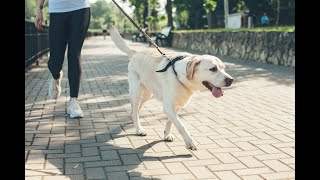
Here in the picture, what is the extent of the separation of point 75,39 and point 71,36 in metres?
0.08

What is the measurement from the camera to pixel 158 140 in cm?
443

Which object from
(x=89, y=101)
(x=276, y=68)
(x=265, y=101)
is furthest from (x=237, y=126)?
(x=276, y=68)

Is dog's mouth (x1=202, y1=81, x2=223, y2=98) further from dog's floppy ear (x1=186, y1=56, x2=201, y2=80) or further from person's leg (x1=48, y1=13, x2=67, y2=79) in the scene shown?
person's leg (x1=48, y1=13, x2=67, y2=79)

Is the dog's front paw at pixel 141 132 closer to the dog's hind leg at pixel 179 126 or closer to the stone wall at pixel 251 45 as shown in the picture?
the dog's hind leg at pixel 179 126

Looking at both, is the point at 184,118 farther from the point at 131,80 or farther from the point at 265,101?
the point at 265,101

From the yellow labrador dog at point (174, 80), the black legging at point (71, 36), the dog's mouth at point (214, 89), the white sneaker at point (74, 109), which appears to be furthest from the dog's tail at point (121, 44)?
the dog's mouth at point (214, 89)

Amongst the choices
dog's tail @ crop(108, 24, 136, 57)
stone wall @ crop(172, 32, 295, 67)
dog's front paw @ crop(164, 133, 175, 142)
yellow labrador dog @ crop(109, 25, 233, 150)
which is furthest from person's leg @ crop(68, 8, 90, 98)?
stone wall @ crop(172, 32, 295, 67)

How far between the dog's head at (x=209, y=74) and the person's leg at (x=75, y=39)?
6.83 ft

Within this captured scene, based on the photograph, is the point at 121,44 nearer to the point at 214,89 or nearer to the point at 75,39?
the point at 75,39

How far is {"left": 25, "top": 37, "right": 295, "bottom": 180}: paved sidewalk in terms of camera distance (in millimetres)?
3402

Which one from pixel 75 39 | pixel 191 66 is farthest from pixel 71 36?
pixel 191 66

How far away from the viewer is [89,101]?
691 centimetres

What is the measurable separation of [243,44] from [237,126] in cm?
1156

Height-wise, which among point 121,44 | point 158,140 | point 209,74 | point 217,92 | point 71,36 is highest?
point 71,36
